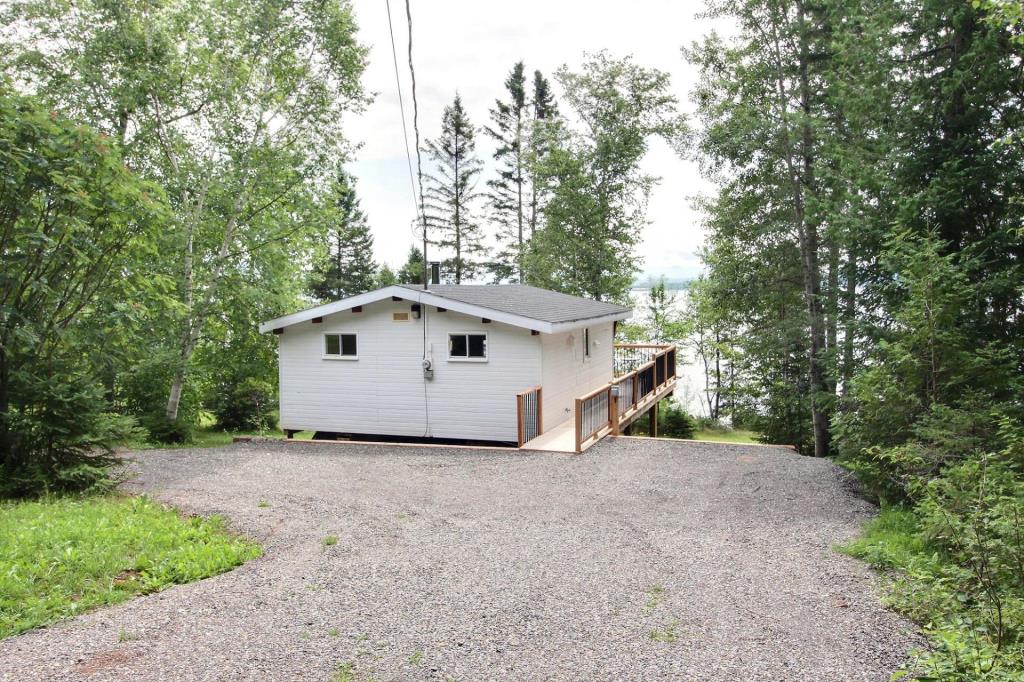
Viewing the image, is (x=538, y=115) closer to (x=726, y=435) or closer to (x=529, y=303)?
(x=726, y=435)

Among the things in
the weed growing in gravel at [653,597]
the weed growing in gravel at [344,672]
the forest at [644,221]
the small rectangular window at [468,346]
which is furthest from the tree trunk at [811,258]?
the weed growing in gravel at [344,672]

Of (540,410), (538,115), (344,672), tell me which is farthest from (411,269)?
(344,672)

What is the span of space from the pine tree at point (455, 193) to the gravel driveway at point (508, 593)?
24212mm

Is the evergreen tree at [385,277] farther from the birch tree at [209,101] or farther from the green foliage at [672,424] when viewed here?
the green foliage at [672,424]

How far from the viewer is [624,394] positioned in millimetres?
13406

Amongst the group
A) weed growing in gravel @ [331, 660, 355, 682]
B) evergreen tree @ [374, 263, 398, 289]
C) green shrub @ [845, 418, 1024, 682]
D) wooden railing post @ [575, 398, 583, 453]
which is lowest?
weed growing in gravel @ [331, 660, 355, 682]

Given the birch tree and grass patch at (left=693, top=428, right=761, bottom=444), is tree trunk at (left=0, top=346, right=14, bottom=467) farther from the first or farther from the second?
grass patch at (left=693, top=428, right=761, bottom=444)

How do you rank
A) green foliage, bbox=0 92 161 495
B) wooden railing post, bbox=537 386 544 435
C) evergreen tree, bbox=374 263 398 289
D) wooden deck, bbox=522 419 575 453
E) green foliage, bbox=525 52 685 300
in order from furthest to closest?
1. evergreen tree, bbox=374 263 398 289
2. green foliage, bbox=525 52 685 300
3. wooden railing post, bbox=537 386 544 435
4. wooden deck, bbox=522 419 575 453
5. green foliage, bbox=0 92 161 495

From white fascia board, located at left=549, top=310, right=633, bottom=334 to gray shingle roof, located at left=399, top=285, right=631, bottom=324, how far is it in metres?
0.07

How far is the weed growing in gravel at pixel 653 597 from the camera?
177 inches

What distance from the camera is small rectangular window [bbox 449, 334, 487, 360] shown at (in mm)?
12133

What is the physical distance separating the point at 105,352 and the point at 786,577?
8.26 meters

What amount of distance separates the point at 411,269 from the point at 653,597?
31.8 metres

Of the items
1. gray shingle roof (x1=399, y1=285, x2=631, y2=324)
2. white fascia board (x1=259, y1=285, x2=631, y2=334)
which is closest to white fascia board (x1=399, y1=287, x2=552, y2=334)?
white fascia board (x1=259, y1=285, x2=631, y2=334)
